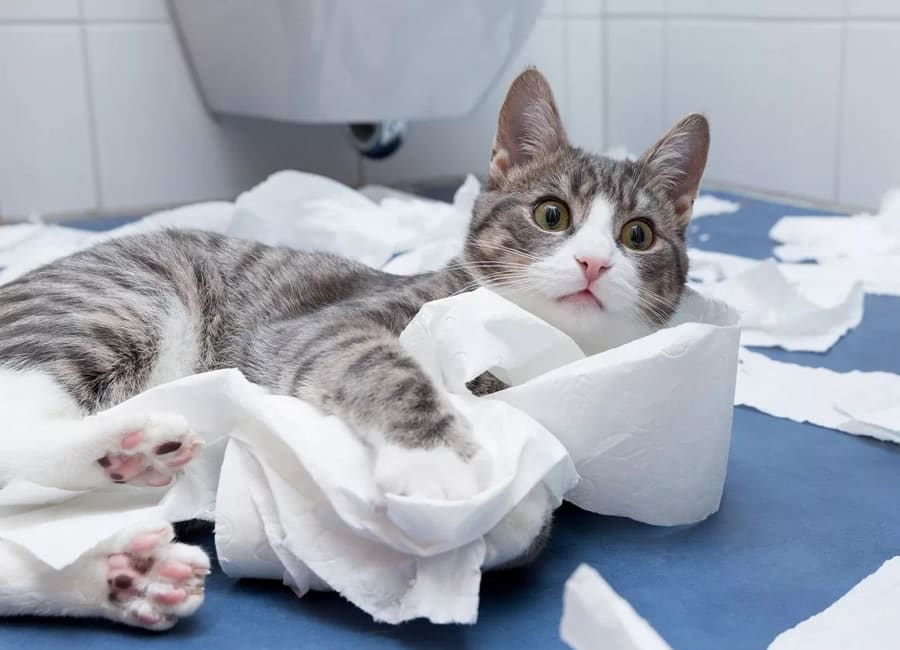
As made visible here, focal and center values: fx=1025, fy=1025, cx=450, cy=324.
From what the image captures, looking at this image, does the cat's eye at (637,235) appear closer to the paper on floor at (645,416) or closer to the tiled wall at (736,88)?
the paper on floor at (645,416)

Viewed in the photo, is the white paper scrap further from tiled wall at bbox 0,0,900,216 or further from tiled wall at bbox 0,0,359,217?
tiled wall at bbox 0,0,359,217

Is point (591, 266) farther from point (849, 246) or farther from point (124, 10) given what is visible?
point (124, 10)

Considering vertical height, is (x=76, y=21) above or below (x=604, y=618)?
above

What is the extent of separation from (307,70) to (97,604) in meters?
1.87

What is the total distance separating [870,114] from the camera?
8.45 feet

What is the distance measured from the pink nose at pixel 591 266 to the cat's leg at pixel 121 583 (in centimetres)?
51

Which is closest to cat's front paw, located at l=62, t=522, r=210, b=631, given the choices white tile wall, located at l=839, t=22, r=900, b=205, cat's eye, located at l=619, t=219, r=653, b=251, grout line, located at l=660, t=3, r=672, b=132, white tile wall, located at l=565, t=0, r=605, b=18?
cat's eye, located at l=619, t=219, r=653, b=251

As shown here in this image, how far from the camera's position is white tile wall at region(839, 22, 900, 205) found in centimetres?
251

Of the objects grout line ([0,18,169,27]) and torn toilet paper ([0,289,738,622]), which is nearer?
torn toilet paper ([0,289,738,622])

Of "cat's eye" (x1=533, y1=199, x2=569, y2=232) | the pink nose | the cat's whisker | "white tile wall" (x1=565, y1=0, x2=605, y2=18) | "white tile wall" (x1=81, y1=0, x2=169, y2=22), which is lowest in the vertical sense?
the cat's whisker

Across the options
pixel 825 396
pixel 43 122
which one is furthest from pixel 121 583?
pixel 43 122

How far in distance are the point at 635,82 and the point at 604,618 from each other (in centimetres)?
287

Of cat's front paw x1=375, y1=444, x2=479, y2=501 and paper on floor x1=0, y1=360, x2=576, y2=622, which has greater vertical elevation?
cat's front paw x1=375, y1=444, x2=479, y2=501

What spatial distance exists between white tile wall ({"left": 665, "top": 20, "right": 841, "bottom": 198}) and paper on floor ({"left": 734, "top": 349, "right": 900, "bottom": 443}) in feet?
4.28
